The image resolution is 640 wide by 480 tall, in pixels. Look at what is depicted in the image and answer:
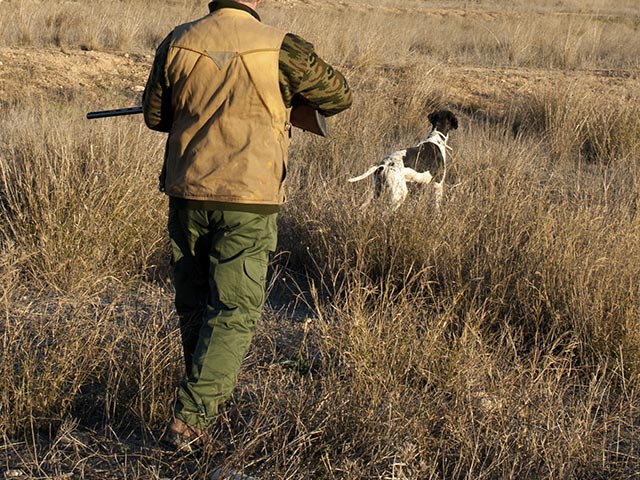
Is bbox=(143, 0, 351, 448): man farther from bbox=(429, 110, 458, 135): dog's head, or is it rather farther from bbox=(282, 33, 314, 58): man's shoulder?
bbox=(429, 110, 458, 135): dog's head

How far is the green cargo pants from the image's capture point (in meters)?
2.99

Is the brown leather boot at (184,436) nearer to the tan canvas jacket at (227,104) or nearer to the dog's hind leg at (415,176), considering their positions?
the tan canvas jacket at (227,104)

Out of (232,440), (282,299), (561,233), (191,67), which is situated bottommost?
(282,299)

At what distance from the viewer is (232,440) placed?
9.48 feet

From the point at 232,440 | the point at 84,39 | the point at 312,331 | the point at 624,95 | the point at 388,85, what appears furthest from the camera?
the point at 84,39

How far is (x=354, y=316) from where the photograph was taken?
3602mm

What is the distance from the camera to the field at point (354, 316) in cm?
298

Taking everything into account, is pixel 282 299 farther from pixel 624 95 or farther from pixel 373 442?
pixel 624 95

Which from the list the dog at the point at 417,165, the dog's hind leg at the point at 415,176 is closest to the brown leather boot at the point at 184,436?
the dog at the point at 417,165

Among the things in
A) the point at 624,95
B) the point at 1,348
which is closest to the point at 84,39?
the point at 624,95

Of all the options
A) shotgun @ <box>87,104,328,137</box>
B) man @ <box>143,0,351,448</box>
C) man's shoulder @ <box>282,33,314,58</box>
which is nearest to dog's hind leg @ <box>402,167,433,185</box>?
shotgun @ <box>87,104,328,137</box>

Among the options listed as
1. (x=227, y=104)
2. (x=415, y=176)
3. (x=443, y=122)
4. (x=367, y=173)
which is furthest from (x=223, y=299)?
(x=443, y=122)

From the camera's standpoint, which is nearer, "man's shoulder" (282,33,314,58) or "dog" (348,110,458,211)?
"man's shoulder" (282,33,314,58)

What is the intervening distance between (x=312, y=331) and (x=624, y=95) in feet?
20.9
